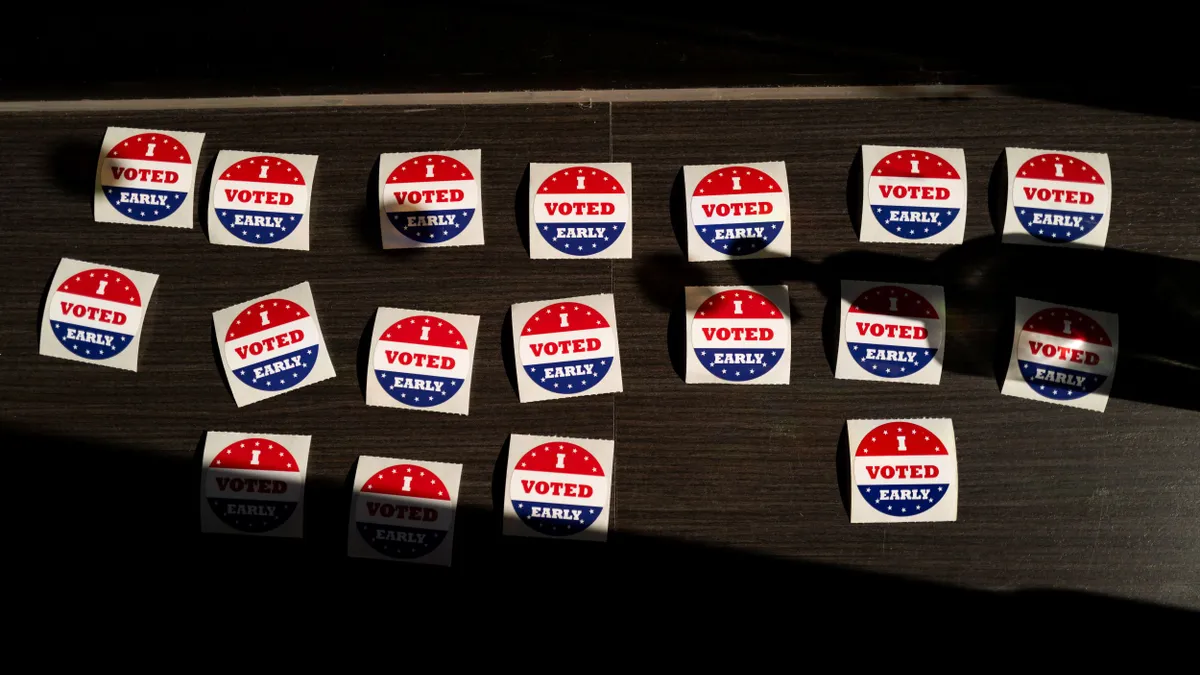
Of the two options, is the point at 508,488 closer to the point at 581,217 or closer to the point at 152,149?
the point at 581,217

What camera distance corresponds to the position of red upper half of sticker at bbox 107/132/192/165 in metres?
1.03

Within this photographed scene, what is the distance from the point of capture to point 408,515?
1.01 m

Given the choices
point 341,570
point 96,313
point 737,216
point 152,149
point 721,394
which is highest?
point 152,149

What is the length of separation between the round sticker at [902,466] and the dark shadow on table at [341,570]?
4.7 inches

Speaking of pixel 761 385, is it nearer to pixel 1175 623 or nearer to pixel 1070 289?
pixel 1070 289

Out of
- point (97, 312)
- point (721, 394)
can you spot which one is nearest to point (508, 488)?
point (721, 394)

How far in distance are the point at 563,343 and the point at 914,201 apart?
53 cm

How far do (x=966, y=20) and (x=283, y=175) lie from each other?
0.99 m

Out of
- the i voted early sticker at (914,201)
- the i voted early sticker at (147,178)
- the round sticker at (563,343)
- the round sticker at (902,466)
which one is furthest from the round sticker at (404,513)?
the i voted early sticker at (914,201)

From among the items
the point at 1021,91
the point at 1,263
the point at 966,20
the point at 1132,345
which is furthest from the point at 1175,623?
the point at 1,263

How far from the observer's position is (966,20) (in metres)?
1.00

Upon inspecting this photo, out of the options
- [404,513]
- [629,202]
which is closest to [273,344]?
[404,513]

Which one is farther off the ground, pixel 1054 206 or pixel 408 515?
pixel 1054 206

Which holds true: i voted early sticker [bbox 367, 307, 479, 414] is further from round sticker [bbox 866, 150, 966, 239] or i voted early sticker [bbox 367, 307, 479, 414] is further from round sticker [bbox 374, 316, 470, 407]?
round sticker [bbox 866, 150, 966, 239]
